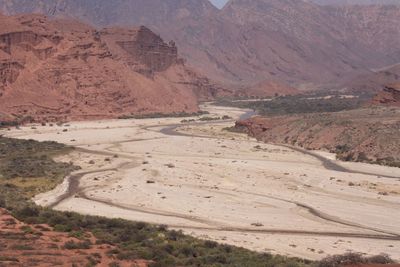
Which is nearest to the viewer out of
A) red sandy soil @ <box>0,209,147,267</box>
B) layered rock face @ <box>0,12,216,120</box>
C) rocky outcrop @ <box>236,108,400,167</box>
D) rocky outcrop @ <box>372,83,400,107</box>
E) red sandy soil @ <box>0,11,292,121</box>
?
red sandy soil @ <box>0,209,147,267</box>

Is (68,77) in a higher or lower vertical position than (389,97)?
lower

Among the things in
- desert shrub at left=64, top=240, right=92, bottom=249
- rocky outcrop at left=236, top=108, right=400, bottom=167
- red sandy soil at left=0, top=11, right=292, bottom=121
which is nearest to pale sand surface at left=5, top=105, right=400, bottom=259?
rocky outcrop at left=236, top=108, right=400, bottom=167

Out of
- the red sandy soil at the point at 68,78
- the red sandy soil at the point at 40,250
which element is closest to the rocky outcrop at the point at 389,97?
the red sandy soil at the point at 68,78

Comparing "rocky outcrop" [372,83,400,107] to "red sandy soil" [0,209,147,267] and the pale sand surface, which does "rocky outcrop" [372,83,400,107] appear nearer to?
the pale sand surface

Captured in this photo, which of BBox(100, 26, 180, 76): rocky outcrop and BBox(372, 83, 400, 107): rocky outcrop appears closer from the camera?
BBox(372, 83, 400, 107): rocky outcrop

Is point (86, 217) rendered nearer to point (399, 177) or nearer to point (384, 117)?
point (399, 177)

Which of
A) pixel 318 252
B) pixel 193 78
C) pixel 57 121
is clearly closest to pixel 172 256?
pixel 318 252

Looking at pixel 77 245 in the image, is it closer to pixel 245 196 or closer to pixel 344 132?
pixel 245 196

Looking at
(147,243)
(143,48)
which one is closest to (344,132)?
(147,243)
